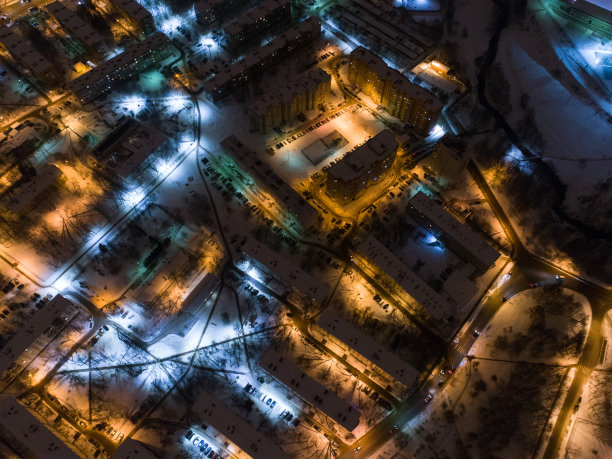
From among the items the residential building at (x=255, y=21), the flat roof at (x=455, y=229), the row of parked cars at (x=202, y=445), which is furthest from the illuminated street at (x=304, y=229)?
the residential building at (x=255, y=21)

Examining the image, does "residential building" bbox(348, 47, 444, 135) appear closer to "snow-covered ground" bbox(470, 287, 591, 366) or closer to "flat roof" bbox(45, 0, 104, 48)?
"snow-covered ground" bbox(470, 287, 591, 366)

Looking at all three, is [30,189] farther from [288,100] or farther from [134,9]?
[288,100]

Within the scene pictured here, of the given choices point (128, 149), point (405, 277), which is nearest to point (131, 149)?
point (128, 149)

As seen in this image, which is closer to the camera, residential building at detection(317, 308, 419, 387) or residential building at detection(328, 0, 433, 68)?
residential building at detection(317, 308, 419, 387)

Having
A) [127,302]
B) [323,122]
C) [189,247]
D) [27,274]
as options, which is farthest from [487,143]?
[27,274]

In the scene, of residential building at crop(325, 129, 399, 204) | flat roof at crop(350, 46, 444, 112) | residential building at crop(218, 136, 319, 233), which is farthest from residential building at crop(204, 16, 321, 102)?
residential building at crop(325, 129, 399, 204)

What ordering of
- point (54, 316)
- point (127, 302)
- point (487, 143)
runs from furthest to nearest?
point (487, 143) < point (127, 302) < point (54, 316)

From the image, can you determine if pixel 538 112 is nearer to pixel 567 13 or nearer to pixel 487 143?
pixel 487 143
